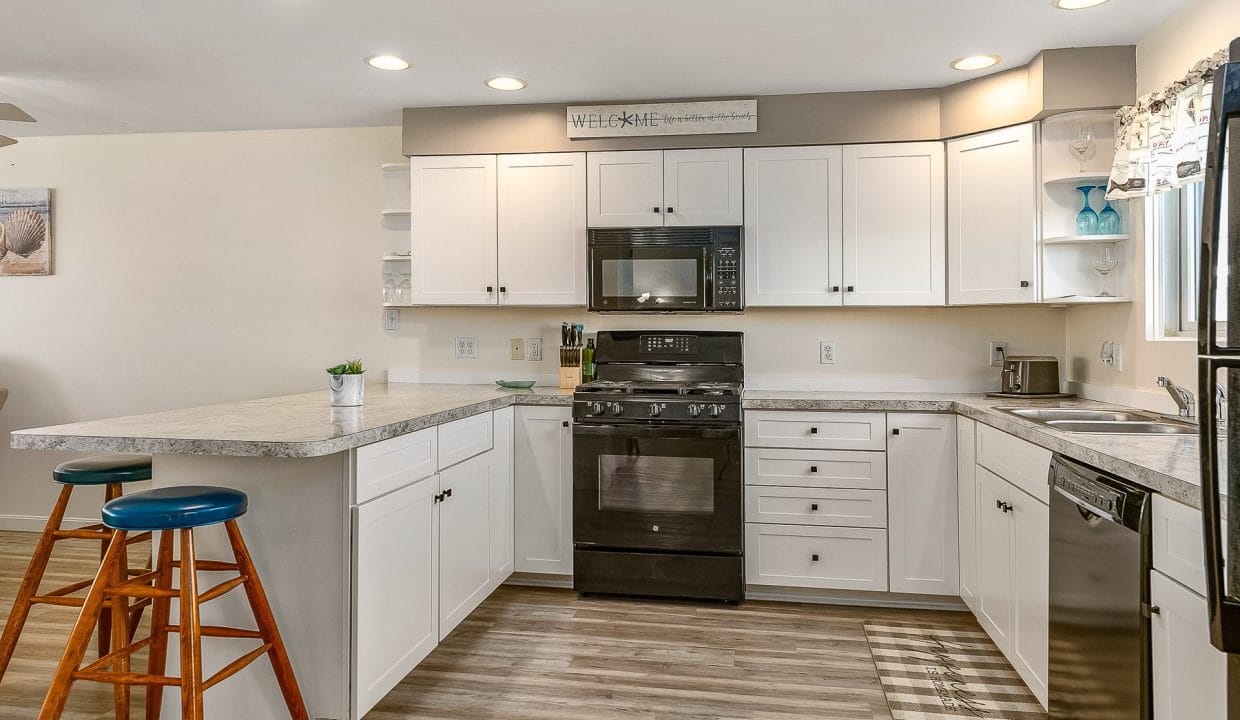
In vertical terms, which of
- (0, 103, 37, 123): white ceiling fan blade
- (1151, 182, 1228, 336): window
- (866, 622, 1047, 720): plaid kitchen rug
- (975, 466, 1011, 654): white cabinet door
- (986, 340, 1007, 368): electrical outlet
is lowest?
(866, 622, 1047, 720): plaid kitchen rug

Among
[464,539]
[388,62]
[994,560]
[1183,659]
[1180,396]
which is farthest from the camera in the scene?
[388,62]

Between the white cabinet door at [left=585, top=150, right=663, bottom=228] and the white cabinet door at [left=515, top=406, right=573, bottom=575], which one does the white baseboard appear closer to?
the white cabinet door at [left=515, top=406, right=573, bottom=575]

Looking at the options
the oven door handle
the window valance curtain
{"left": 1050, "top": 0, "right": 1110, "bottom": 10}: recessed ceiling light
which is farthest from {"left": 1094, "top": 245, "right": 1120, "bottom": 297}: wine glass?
the oven door handle

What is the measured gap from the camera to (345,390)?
2652 millimetres

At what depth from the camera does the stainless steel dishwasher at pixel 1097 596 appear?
64.4 inches

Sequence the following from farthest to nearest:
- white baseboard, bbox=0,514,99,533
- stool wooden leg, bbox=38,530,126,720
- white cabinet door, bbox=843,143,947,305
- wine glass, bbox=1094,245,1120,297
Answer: white baseboard, bbox=0,514,99,533, white cabinet door, bbox=843,143,947,305, wine glass, bbox=1094,245,1120,297, stool wooden leg, bbox=38,530,126,720

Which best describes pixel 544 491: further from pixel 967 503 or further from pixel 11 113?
pixel 11 113

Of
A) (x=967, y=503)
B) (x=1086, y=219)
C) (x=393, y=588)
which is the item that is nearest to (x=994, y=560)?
(x=967, y=503)

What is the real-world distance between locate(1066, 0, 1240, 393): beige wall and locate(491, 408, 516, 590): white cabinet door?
2.50 meters

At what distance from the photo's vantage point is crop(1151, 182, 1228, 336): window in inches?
106

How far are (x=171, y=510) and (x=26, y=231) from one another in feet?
12.2

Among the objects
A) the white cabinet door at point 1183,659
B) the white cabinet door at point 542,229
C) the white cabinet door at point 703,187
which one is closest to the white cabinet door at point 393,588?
the white cabinet door at point 542,229

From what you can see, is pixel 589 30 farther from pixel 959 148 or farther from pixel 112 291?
pixel 112 291

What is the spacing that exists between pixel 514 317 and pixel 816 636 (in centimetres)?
213
